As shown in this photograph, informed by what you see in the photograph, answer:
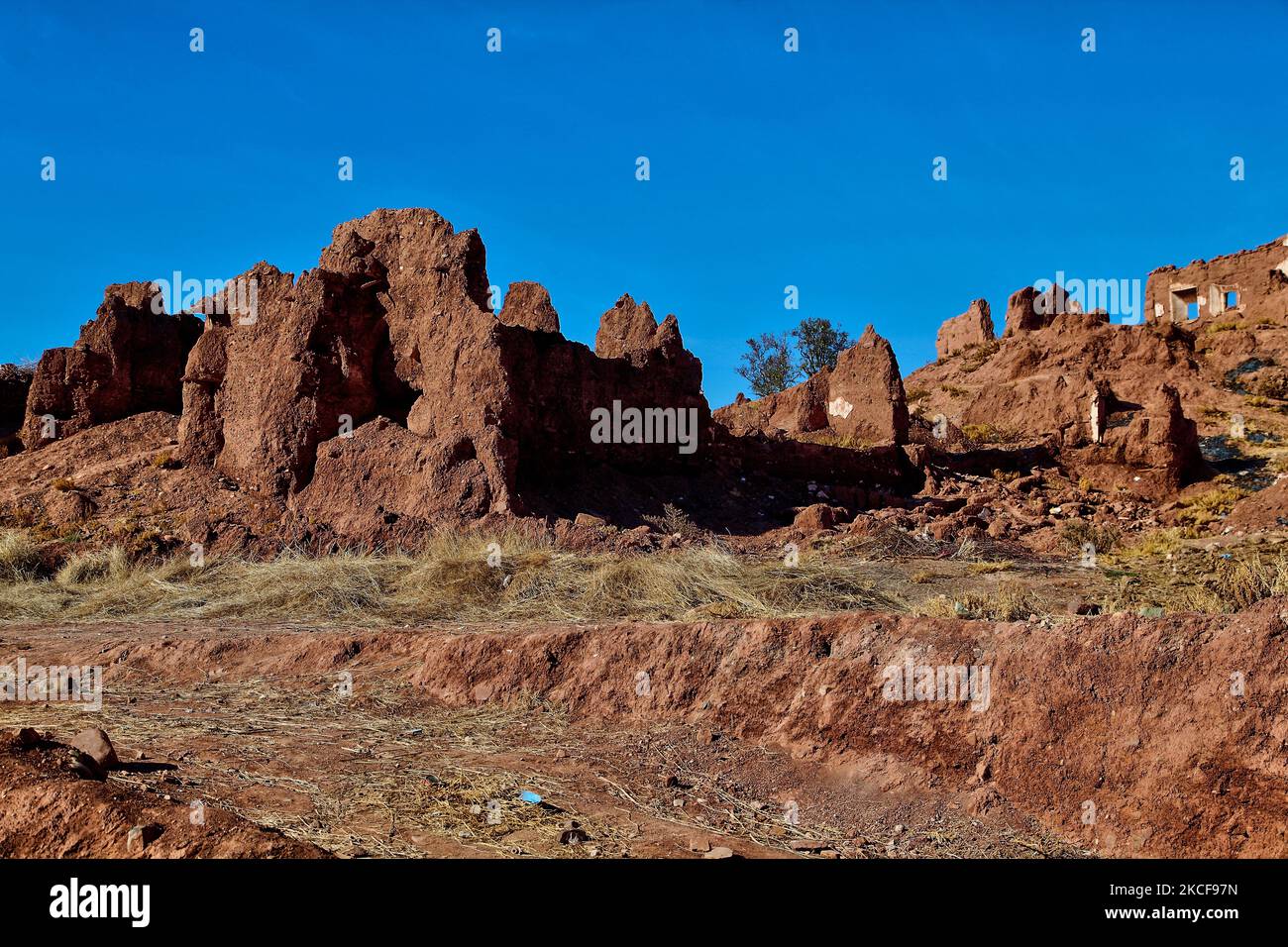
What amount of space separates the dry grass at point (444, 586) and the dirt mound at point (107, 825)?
12.8ft

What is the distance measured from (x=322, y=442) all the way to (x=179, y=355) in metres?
5.17

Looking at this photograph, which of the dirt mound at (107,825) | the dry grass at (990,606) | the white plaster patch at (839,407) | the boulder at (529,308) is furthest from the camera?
the white plaster patch at (839,407)

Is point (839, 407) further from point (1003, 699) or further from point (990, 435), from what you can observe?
point (1003, 699)

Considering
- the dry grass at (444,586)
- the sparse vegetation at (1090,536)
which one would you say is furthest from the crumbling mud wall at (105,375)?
the sparse vegetation at (1090,536)

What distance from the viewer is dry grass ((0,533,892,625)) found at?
7629 mm

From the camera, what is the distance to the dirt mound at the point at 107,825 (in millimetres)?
3084

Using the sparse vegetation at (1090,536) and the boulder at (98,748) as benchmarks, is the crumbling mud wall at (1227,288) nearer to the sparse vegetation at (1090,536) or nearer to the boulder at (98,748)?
the sparse vegetation at (1090,536)

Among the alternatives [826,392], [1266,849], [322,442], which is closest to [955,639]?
[1266,849]

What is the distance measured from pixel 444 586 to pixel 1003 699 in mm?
5221

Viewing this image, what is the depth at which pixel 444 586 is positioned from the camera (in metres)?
8.79

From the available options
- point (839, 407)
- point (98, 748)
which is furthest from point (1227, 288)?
point (98, 748)

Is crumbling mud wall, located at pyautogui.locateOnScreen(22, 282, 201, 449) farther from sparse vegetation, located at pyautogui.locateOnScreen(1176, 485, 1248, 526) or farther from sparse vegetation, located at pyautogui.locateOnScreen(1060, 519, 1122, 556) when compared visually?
sparse vegetation, located at pyautogui.locateOnScreen(1176, 485, 1248, 526)

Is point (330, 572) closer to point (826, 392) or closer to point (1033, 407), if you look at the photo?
point (826, 392)

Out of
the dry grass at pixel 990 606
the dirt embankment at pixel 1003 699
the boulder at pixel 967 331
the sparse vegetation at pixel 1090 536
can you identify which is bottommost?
the dirt embankment at pixel 1003 699
